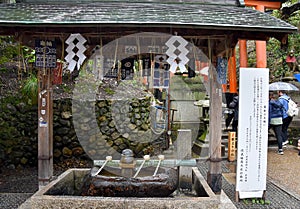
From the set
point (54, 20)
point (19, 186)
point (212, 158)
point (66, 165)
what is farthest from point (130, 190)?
point (66, 165)

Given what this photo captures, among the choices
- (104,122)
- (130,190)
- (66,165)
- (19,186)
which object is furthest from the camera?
(104,122)

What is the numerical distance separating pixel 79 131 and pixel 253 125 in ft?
15.8

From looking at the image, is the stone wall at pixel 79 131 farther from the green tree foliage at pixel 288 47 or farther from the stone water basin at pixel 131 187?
the green tree foliage at pixel 288 47

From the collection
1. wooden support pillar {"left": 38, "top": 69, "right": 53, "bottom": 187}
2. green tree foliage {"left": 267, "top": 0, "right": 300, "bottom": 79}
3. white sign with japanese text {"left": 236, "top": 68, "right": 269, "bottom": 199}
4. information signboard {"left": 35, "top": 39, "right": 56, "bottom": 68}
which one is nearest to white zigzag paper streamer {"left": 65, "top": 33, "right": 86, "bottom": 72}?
information signboard {"left": 35, "top": 39, "right": 56, "bottom": 68}

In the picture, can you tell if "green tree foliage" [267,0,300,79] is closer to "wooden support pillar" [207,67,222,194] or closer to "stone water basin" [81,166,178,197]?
"wooden support pillar" [207,67,222,194]

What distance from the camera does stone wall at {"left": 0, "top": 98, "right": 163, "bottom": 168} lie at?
7746 mm

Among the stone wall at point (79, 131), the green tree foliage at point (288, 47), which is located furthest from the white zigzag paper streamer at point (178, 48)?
the green tree foliage at point (288, 47)

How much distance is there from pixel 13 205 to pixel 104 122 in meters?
3.66

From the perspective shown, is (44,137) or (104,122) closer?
(44,137)

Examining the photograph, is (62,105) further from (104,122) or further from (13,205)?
(13,205)

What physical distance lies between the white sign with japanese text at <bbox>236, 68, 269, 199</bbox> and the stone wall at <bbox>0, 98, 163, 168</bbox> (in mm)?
3995

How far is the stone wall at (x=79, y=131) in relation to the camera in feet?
25.4

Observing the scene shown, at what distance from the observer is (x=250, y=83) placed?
5270mm

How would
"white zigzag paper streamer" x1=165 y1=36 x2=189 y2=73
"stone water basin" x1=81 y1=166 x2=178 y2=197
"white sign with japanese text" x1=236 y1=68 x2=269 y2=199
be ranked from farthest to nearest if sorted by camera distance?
→ "white sign with japanese text" x1=236 y1=68 x2=269 y2=199 < "white zigzag paper streamer" x1=165 y1=36 x2=189 y2=73 < "stone water basin" x1=81 y1=166 x2=178 y2=197
